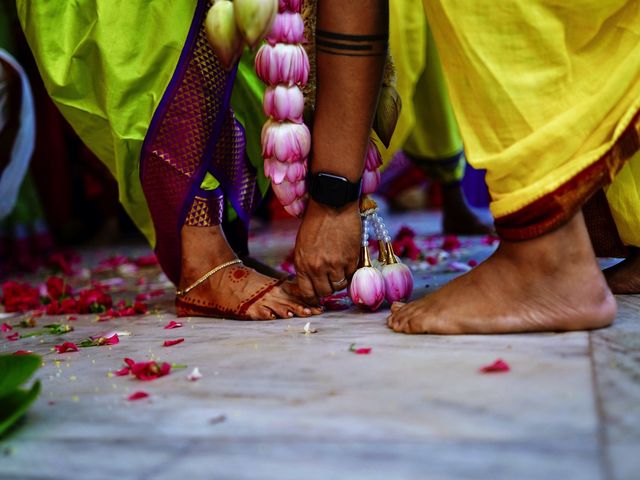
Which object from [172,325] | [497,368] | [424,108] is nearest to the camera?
[497,368]

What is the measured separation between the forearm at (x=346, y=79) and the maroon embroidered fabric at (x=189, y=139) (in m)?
0.35

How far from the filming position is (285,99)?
1.73m

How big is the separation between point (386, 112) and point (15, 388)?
41.9 inches

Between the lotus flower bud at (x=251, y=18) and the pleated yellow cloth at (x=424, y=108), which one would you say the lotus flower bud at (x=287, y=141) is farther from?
the pleated yellow cloth at (x=424, y=108)

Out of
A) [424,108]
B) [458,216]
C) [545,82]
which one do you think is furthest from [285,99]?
[458,216]

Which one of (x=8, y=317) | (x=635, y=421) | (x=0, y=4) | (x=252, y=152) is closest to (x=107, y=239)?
(x=0, y=4)

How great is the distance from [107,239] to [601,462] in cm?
486

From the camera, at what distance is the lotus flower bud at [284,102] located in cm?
173

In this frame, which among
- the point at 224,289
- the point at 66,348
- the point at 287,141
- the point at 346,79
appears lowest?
the point at 66,348

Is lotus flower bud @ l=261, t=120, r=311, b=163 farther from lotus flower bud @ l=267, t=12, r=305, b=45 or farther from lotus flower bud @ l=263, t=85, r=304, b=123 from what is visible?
lotus flower bud @ l=267, t=12, r=305, b=45

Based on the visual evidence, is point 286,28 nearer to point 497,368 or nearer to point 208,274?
point 208,274

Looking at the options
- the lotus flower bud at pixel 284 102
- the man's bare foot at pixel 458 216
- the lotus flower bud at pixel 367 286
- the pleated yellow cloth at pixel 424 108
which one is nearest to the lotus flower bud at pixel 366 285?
the lotus flower bud at pixel 367 286

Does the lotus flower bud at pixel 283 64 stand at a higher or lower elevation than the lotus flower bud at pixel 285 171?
higher

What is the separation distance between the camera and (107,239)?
5406 millimetres
